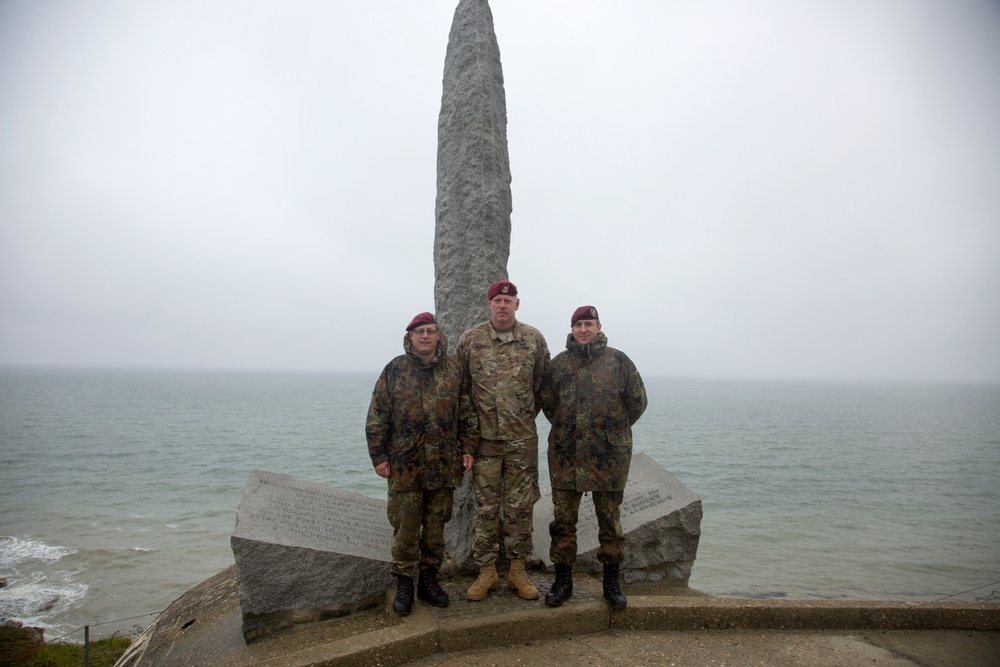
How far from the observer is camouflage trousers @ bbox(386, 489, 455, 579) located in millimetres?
3287

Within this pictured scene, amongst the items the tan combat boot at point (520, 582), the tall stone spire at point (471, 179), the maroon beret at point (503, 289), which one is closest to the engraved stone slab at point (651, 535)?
the tan combat boot at point (520, 582)

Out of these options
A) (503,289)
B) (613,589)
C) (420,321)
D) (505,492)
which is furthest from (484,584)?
(503,289)

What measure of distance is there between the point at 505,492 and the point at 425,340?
3.71 feet

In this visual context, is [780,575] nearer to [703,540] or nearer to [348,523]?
[703,540]

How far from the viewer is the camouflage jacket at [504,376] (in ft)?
11.1

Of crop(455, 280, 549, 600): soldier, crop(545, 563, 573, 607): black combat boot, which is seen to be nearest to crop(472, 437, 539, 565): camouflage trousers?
crop(455, 280, 549, 600): soldier

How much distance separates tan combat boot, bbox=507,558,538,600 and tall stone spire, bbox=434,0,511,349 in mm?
1805

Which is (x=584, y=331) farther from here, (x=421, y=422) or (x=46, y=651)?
(x=46, y=651)

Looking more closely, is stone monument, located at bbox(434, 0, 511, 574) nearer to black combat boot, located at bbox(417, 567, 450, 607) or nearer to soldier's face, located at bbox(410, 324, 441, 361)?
black combat boot, located at bbox(417, 567, 450, 607)

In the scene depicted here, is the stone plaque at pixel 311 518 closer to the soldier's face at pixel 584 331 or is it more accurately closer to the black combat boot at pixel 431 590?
the black combat boot at pixel 431 590

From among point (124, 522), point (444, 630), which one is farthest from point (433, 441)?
point (124, 522)

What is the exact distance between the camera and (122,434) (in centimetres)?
2859

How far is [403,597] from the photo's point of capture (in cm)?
323

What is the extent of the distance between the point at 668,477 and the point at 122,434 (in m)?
32.8
